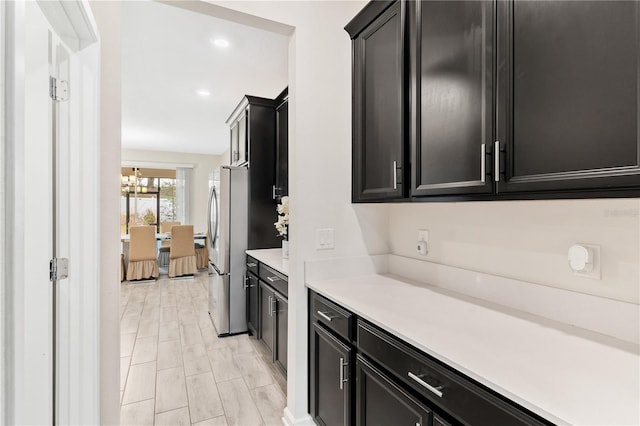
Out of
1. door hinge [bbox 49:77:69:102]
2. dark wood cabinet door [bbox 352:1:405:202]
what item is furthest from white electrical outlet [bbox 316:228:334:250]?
door hinge [bbox 49:77:69:102]

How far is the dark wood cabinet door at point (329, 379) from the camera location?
4.73ft

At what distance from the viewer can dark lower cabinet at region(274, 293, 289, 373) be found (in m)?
2.28

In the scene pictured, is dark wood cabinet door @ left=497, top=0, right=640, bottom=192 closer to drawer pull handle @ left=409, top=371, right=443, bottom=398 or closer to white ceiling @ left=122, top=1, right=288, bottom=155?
drawer pull handle @ left=409, top=371, right=443, bottom=398

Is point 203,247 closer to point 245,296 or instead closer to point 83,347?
point 245,296

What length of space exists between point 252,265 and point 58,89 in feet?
→ 7.17

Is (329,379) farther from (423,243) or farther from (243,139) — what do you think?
(243,139)

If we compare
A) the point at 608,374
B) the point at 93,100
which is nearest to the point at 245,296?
the point at 93,100

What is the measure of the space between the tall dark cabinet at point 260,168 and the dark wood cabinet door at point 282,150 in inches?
3.3

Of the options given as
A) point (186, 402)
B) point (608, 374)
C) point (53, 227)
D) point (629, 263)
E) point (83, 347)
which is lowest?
point (186, 402)

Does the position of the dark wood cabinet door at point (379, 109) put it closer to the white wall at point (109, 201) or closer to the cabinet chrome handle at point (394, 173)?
the cabinet chrome handle at point (394, 173)

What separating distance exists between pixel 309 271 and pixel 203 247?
18.2 feet

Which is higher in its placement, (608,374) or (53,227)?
(53,227)

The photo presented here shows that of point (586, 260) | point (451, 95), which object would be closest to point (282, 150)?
point (451, 95)

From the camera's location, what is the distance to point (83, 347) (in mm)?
1342
